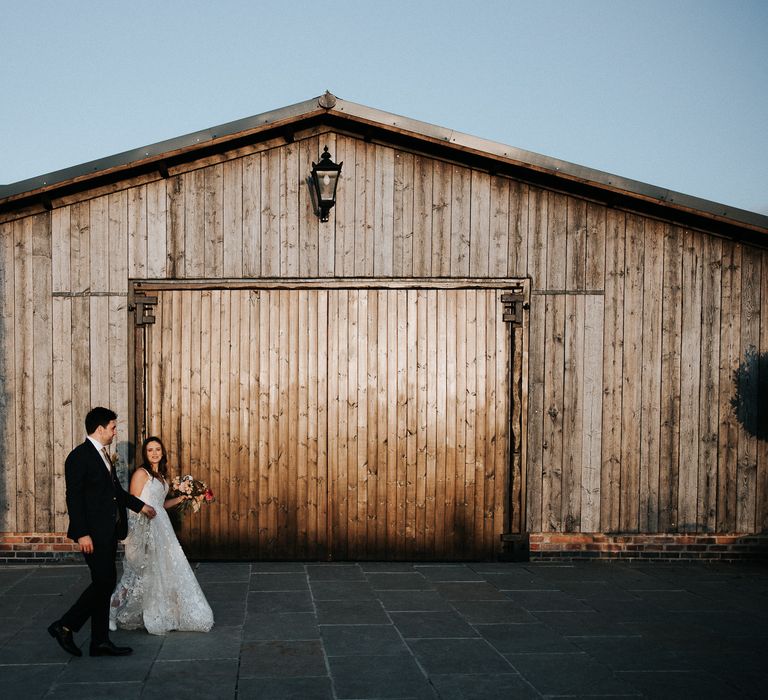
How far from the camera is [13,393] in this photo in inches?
331

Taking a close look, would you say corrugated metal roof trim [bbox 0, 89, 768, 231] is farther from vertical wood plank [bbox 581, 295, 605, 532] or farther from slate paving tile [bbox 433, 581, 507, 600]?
slate paving tile [bbox 433, 581, 507, 600]

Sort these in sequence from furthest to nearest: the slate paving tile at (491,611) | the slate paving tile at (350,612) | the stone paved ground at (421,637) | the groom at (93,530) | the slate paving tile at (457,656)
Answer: the slate paving tile at (491,611) → the slate paving tile at (350,612) → the groom at (93,530) → the slate paving tile at (457,656) → the stone paved ground at (421,637)

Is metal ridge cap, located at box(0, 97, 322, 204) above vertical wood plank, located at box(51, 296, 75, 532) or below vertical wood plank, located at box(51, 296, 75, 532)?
above

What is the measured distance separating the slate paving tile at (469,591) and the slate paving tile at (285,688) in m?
2.41

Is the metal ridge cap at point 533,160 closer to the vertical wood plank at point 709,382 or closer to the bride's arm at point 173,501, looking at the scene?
the vertical wood plank at point 709,382

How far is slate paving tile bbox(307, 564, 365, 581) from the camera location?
7.86 metres

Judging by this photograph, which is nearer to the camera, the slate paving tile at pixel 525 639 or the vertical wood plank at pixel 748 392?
the slate paving tile at pixel 525 639

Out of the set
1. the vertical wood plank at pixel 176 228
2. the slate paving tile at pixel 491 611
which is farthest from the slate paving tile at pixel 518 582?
the vertical wood plank at pixel 176 228

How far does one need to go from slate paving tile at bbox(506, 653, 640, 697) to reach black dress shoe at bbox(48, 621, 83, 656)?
307 centimetres

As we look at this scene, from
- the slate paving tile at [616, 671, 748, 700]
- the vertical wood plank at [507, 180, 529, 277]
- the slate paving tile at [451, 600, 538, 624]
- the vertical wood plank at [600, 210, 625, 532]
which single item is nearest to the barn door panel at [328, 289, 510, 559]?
the vertical wood plank at [507, 180, 529, 277]

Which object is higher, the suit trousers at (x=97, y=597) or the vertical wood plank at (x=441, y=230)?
the vertical wood plank at (x=441, y=230)

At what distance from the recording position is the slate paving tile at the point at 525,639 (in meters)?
5.68

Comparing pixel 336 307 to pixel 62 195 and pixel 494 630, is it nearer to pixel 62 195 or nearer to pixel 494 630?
pixel 62 195

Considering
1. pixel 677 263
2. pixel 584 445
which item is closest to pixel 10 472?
pixel 584 445
